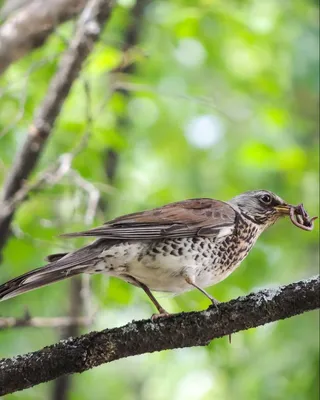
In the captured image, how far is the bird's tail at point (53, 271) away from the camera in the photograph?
3.73 meters

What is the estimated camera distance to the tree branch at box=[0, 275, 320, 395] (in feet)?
10.9

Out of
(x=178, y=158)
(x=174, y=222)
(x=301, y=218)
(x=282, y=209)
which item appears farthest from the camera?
(x=178, y=158)

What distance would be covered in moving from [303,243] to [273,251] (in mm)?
967

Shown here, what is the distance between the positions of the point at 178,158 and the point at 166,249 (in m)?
5.02

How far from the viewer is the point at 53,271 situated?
391 cm

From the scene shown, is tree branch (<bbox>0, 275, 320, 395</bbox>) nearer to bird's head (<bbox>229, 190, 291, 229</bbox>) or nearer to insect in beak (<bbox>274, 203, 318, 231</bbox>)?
insect in beak (<bbox>274, 203, 318, 231</bbox>)

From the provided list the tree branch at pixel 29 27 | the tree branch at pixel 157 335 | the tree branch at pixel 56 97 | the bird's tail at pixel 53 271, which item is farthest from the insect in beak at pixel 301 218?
the tree branch at pixel 29 27

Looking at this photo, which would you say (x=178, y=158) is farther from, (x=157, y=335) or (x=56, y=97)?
(x=157, y=335)

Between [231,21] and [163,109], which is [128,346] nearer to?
[231,21]

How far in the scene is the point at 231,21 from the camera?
746 centimetres

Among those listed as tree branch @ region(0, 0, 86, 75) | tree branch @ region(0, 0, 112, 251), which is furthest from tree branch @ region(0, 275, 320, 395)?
tree branch @ region(0, 0, 86, 75)

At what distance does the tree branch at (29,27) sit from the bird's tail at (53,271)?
1799 mm

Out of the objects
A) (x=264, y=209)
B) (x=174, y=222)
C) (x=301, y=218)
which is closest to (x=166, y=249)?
(x=174, y=222)

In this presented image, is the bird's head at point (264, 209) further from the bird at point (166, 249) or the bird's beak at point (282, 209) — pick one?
the bird at point (166, 249)
